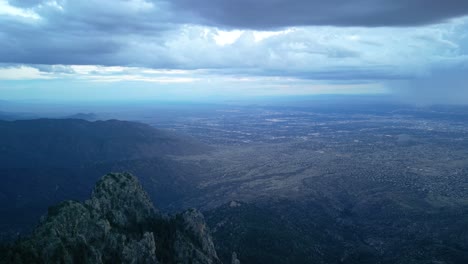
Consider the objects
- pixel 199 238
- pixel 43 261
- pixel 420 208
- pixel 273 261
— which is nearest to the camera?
pixel 43 261

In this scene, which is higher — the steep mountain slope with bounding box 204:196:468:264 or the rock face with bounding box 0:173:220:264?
the rock face with bounding box 0:173:220:264

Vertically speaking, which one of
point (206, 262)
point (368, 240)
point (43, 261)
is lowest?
point (368, 240)

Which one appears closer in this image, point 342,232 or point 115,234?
point 115,234

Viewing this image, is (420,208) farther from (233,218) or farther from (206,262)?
(206,262)

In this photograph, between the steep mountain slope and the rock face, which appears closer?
the rock face

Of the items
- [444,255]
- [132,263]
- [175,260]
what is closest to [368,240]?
[444,255]

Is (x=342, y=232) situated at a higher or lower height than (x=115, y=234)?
lower

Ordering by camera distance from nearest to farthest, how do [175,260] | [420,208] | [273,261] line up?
1. [175,260]
2. [273,261]
3. [420,208]

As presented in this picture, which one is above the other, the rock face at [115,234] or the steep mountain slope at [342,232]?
the rock face at [115,234]
